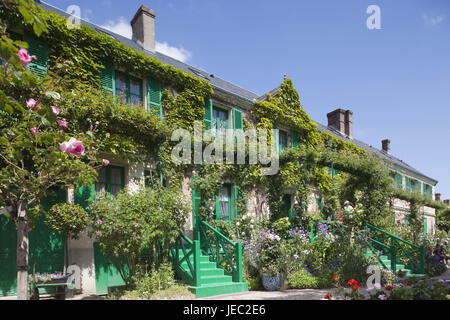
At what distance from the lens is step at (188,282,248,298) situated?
6246 millimetres

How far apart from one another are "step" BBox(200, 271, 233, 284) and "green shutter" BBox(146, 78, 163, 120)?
4.04 metres

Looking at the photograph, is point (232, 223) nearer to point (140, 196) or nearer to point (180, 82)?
point (140, 196)

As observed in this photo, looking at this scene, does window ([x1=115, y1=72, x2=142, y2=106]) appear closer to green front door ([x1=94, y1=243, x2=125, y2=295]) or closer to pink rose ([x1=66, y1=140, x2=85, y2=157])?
green front door ([x1=94, y1=243, x2=125, y2=295])

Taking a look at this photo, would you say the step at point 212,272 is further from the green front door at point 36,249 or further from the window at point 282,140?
the window at point 282,140

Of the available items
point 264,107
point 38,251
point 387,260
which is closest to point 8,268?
point 38,251

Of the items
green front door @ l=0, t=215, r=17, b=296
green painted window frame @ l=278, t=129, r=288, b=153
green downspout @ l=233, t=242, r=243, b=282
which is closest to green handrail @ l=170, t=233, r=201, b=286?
green downspout @ l=233, t=242, r=243, b=282

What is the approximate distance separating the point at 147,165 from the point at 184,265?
2471 millimetres

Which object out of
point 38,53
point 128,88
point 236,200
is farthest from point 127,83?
point 236,200

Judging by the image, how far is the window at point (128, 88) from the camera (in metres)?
8.05

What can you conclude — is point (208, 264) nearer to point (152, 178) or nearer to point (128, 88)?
point (152, 178)

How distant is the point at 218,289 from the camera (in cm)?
657

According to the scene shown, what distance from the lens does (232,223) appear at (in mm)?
8898

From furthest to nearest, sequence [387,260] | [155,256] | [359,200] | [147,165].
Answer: [359,200]
[387,260]
[147,165]
[155,256]

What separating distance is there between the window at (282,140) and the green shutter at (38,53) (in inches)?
313
